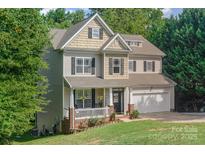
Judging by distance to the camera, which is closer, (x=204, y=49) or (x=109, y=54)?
(x=109, y=54)

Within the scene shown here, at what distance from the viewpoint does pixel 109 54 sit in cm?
2270

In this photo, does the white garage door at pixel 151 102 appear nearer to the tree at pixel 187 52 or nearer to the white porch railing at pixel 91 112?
the tree at pixel 187 52

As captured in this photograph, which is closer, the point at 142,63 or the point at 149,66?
the point at 142,63

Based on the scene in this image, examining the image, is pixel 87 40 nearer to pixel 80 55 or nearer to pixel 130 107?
pixel 80 55

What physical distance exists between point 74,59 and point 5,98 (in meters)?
6.41

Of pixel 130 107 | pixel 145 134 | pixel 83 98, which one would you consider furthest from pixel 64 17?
pixel 145 134

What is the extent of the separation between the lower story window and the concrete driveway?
3262 millimetres

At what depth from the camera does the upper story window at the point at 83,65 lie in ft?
71.6

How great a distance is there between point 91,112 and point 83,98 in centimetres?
143

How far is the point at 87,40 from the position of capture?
22078mm

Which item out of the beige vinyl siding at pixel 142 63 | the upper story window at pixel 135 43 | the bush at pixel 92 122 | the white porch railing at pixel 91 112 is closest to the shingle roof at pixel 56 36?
the white porch railing at pixel 91 112

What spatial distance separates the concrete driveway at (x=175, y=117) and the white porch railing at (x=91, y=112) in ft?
7.21
